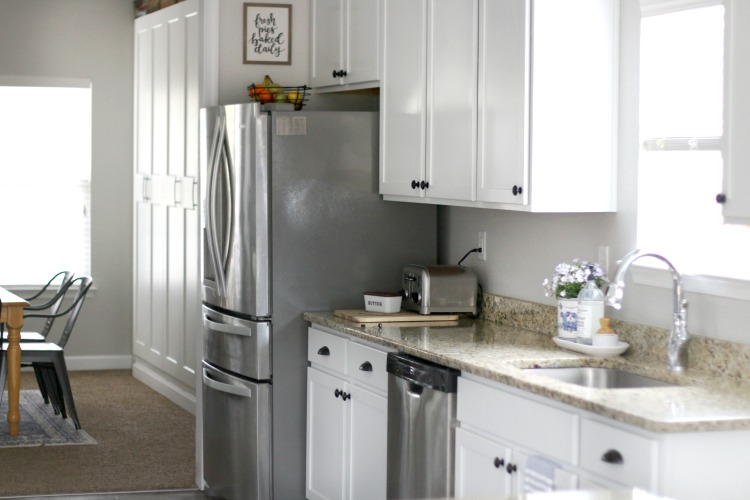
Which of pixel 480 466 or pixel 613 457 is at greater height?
pixel 613 457

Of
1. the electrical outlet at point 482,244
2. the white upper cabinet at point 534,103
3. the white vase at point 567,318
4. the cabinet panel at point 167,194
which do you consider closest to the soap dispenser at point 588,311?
the white vase at point 567,318

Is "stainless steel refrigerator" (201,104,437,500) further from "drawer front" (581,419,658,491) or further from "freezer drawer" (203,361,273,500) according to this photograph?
"drawer front" (581,419,658,491)

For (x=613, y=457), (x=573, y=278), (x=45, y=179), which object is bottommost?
(x=613, y=457)

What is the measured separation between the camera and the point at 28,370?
26.2ft

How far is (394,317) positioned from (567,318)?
0.86 meters

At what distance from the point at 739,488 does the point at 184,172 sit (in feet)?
15.6

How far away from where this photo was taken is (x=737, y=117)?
2758 millimetres

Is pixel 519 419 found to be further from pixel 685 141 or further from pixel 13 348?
pixel 13 348

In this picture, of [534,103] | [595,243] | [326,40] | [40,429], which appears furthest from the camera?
[40,429]

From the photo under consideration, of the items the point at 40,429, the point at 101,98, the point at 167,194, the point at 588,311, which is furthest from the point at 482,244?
the point at 101,98

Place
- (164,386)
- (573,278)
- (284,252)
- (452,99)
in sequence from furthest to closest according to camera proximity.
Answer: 1. (164,386)
2. (284,252)
3. (452,99)
4. (573,278)

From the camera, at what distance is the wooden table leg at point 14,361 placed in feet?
19.0

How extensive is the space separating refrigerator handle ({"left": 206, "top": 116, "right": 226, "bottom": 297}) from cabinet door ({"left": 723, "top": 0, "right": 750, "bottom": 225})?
237 centimetres

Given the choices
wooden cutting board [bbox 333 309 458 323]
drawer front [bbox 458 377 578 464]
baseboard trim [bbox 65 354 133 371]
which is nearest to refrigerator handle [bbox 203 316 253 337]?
wooden cutting board [bbox 333 309 458 323]
